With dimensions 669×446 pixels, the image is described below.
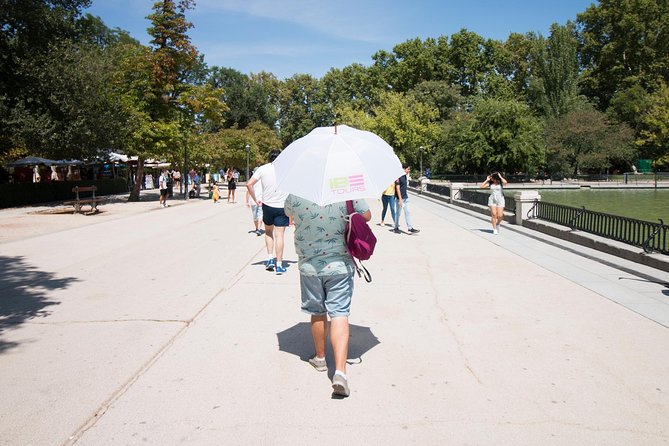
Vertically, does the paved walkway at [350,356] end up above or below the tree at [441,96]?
below

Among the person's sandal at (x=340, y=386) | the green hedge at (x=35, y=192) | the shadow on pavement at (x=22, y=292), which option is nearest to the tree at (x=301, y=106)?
the green hedge at (x=35, y=192)

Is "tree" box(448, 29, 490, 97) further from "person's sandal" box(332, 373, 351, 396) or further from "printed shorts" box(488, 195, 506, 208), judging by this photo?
"person's sandal" box(332, 373, 351, 396)

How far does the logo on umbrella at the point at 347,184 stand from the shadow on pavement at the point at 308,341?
155 cm

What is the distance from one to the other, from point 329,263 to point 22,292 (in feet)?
17.5

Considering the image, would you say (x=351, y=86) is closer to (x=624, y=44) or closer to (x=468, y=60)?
(x=468, y=60)

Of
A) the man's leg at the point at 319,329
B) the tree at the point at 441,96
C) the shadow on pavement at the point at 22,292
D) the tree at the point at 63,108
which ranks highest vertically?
the tree at the point at 441,96

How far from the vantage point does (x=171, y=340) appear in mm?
5406

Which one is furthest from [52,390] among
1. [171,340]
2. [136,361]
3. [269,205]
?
[269,205]

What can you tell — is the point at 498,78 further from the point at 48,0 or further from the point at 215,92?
the point at 48,0

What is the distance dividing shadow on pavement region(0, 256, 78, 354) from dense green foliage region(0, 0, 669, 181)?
1727 centimetres

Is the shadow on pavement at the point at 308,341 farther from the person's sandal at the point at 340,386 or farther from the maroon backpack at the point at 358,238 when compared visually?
the maroon backpack at the point at 358,238

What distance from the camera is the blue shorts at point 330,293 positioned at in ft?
14.1

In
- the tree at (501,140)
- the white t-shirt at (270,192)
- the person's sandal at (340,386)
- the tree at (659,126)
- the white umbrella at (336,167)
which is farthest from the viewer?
the tree at (659,126)

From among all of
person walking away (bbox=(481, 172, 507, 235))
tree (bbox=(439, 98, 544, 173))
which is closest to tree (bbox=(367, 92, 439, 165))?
tree (bbox=(439, 98, 544, 173))
